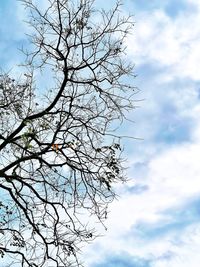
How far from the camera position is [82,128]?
15.2 m

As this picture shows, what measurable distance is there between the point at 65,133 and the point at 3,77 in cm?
196

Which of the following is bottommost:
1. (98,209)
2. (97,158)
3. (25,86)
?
(98,209)

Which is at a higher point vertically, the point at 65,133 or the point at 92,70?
the point at 92,70

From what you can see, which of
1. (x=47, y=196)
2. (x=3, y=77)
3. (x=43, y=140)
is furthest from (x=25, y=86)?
(x=47, y=196)

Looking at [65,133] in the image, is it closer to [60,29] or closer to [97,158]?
[97,158]

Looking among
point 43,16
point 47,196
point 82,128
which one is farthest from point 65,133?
point 43,16

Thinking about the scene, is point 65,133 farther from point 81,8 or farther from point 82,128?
point 81,8

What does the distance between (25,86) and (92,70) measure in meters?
1.60

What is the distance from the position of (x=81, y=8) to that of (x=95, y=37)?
0.71 m

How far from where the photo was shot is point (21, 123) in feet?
49.4

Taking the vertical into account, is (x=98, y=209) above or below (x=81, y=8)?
below

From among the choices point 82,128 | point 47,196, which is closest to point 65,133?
point 82,128

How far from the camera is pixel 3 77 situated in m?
15.5

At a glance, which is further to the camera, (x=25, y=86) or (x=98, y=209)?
(x=25, y=86)
